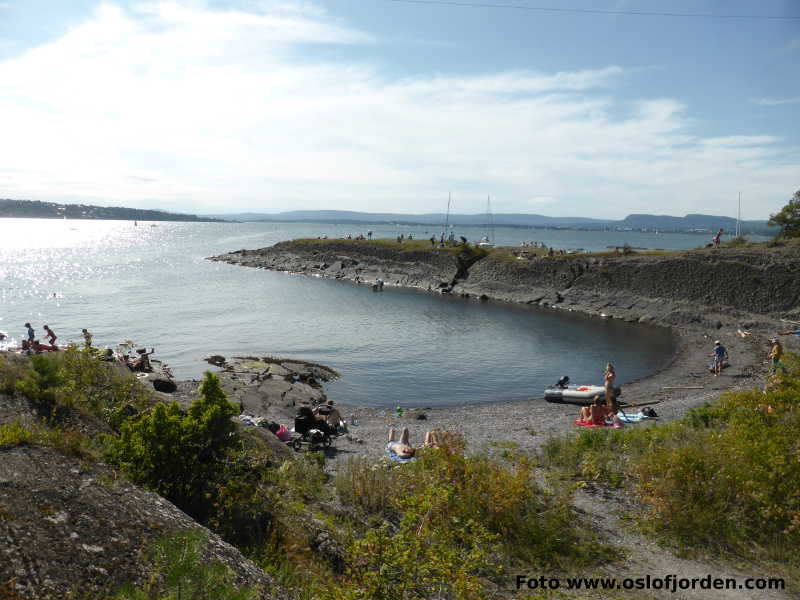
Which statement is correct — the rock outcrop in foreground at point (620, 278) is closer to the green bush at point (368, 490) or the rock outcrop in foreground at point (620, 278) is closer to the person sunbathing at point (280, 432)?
the person sunbathing at point (280, 432)

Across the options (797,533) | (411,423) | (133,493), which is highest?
(133,493)

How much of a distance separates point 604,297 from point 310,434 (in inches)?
1827

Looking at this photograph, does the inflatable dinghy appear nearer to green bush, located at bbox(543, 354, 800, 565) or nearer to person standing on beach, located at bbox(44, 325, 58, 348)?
green bush, located at bbox(543, 354, 800, 565)

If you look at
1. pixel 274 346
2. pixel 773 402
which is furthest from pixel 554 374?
pixel 773 402

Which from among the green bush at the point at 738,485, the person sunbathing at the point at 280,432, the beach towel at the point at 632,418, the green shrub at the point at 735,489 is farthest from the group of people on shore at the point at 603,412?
the person sunbathing at the point at 280,432

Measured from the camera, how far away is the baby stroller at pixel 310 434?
15.8m

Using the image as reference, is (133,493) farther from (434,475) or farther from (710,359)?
(710,359)

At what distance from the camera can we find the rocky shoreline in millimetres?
21375

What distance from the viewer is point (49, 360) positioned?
34.2ft

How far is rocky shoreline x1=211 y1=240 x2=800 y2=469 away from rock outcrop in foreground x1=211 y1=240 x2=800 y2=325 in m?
0.11

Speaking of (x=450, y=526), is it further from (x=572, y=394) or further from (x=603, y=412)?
(x=572, y=394)

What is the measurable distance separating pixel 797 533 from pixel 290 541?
773 cm

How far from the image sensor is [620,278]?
184 ft

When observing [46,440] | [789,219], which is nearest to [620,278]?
[789,219]
